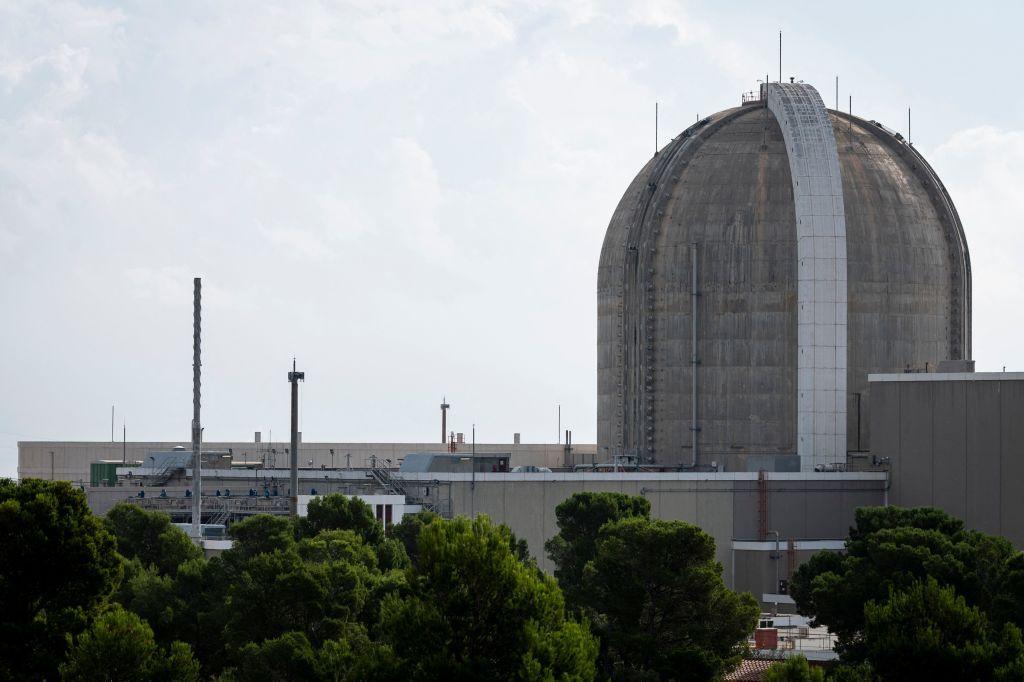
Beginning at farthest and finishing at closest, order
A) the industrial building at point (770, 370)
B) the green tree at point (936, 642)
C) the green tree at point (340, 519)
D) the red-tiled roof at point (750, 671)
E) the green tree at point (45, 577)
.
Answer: the industrial building at point (770, 370)
the green tree at point (340, 519)
the red-tiled roof at point (750, 671)
the green tree at point (45, 577)
the green tree at point (936, 642)

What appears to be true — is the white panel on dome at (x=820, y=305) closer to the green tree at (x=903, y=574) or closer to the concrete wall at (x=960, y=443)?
the concrete wall at (x=960, y=443)

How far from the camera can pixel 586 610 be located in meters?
57.2

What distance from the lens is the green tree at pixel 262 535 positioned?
216ft

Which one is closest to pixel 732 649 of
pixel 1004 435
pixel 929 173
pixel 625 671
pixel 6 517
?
pixel 625 671

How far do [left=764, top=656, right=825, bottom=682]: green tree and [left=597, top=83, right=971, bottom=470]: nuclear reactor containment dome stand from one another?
1533 inches

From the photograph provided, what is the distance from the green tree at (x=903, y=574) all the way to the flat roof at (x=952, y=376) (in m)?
12.9

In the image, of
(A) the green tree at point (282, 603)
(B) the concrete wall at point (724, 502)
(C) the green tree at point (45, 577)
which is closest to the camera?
(C) the green tree at point (45, 577)

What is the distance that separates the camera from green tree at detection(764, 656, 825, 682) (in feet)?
155

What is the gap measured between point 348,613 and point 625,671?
28.1 feet

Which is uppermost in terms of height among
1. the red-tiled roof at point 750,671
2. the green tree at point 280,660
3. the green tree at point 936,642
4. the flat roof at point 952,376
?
the flat roof at point 952,376

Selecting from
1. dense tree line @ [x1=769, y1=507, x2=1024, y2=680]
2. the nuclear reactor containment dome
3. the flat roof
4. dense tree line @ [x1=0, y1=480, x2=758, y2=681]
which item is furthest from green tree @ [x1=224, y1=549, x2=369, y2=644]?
the nuclear reactor containment dome

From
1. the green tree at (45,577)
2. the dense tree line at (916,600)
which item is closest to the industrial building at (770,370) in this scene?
the dense tree line at (916,600)

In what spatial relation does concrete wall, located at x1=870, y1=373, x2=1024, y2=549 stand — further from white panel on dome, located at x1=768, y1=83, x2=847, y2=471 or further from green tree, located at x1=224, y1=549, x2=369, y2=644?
green tree, located at x1=224, y1=549, x2=369, y2=644

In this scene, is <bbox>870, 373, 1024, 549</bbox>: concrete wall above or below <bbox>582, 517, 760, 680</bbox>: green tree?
above
